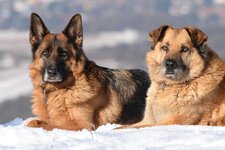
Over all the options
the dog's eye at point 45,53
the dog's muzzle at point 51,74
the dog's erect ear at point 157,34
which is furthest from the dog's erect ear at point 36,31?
the dog's erect ear at point 157,34

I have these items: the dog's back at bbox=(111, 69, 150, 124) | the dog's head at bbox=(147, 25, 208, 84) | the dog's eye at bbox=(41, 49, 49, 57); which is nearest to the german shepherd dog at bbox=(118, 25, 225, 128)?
the dog's head at bbox=(147, 25, 208, 84)

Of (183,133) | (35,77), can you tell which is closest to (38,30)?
(35,77)

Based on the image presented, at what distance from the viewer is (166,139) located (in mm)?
7398

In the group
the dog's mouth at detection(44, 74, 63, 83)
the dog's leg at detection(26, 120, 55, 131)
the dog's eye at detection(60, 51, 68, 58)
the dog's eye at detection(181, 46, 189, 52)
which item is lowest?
the dog's leg at detection(26, 120, 55, 131)

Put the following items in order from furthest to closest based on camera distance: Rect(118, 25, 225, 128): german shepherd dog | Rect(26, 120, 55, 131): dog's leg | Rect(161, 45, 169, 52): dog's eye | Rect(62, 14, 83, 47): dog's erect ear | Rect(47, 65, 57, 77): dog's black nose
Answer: Rect(62, 14, 83, 47): dog's erect ear
Rect(47, 65, 57, 77): dog's black nose
Rect(26, 120, 55, 131): dog's leg
Rect(161, 45, 169, 52): dog's eye
Rect(118, 25, 225, 128): german shepherd dog

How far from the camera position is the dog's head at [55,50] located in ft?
35.0

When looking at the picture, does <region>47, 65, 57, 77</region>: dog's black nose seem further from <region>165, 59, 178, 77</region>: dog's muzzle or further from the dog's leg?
<region>165, 59, 178, 77</region>: dog's muzzle

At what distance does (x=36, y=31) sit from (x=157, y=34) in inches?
92.8

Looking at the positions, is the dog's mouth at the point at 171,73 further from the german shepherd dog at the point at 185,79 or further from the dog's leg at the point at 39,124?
the dog's leg at the point at 39,124

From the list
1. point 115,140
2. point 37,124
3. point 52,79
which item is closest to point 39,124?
point 37,124

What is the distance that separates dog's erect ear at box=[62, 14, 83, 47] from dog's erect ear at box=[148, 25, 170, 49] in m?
1.55

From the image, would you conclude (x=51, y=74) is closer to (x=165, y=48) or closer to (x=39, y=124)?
(x=39, y=124)

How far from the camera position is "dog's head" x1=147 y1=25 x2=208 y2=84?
977cm

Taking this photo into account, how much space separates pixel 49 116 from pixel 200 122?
2799 millimetres
